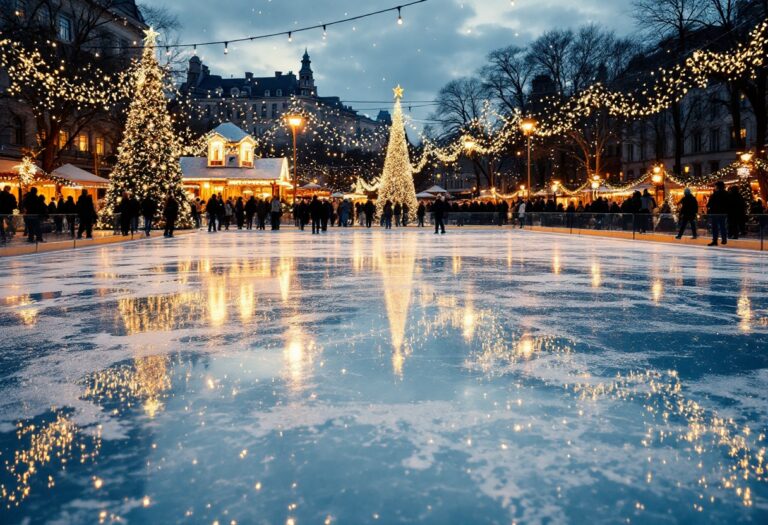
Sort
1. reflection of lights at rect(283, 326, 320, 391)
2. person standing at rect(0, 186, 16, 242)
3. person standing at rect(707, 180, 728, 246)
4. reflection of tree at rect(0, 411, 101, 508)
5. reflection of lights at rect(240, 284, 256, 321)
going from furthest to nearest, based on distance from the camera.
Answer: person standing at rect(707, 180, 728, 246) < person standing at rect(0, 186, 16, 242) < reflection of lights at rect(240, 284, 256, 321) < reflection of lights at rect(283, 326, 320, 391) < reflection of tree at rect(0, 411, 101, 508)

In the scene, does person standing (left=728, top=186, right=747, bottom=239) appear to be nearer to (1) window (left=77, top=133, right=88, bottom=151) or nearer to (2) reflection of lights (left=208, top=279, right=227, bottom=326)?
(2) reflection of lights (left=208, top=279, right=227, bottom=326)

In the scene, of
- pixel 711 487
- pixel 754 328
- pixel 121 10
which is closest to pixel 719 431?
pixel 711 487

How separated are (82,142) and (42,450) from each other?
57.4m

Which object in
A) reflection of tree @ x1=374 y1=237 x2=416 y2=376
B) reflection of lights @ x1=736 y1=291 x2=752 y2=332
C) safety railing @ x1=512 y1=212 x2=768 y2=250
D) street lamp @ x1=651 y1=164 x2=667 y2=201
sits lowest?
reflection of lights @ x1=736 y1=291 x2=752 y2=332

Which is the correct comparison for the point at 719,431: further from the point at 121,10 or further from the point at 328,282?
the point at 121,10

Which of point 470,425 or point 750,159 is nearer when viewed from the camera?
point 470,425

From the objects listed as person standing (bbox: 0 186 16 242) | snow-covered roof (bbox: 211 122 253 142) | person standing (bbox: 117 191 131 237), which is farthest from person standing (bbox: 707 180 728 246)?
snow-covered roof (bbox: 211 122 253 142)

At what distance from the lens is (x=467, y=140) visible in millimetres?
43875

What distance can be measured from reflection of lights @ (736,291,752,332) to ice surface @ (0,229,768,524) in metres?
0.04

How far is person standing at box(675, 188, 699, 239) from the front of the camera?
21875mm

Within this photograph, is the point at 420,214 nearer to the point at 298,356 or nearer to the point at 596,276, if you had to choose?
the point at 596,276

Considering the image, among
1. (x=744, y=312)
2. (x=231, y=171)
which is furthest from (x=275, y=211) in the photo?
(x=744, y=312)

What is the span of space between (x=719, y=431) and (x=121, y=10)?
220 feet

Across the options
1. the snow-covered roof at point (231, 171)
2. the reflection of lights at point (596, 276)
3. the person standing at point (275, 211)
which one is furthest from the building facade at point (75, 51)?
the reflection of lights at point (596, 276)
